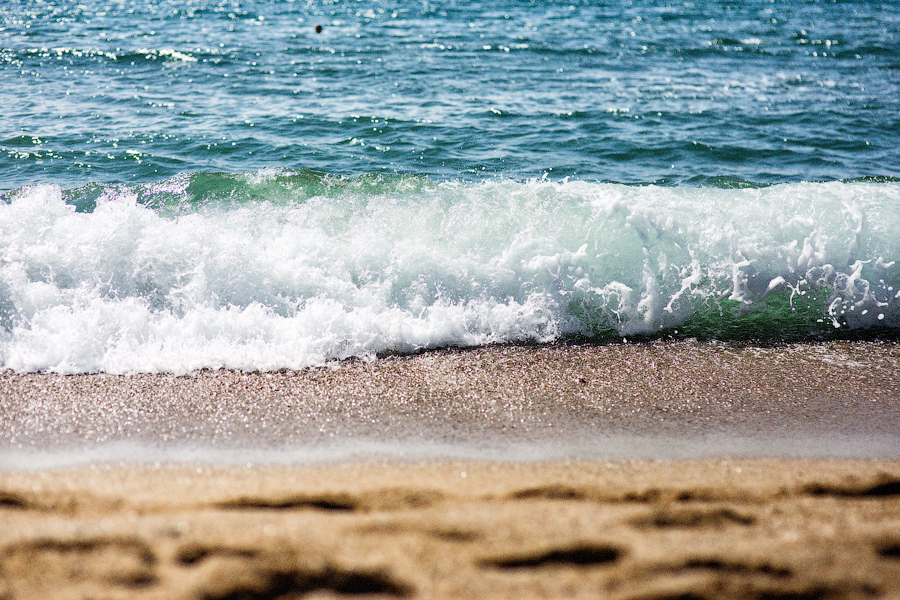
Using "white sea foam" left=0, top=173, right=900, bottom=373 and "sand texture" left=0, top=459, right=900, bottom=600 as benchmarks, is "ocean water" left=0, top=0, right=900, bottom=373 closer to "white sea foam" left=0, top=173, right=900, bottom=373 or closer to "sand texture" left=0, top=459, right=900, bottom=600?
"white sea foam" left=0, top=173, right=900, bottom=373

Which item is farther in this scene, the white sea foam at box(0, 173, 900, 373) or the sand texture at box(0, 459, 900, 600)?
the white sea foam at box(0, 173, 900, 373)

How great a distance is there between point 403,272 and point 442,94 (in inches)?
200

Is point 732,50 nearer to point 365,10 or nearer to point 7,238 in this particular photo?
point 365,10

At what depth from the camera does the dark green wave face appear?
259 inches

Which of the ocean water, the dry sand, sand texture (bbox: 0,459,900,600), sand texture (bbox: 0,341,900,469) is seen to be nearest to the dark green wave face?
the ocean water

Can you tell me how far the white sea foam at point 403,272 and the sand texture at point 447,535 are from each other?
4.09 feet

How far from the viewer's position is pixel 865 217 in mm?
4719

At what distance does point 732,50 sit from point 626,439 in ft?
34.3

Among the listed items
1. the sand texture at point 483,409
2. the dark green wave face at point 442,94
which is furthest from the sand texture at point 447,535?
the dark green wave face at point 442,94

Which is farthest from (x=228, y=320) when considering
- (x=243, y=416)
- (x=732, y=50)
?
(x=732, y=50)

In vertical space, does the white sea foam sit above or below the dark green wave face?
below

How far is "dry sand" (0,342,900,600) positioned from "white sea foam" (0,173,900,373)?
26 cm

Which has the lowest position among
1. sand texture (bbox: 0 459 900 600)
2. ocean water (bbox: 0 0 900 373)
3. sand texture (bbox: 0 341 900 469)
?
sand texture (bbox: 0 341 900 469)

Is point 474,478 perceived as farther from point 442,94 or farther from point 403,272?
point 442,94
